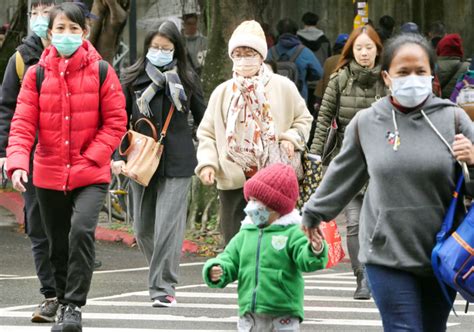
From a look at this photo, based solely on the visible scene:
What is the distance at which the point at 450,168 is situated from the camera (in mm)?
5883

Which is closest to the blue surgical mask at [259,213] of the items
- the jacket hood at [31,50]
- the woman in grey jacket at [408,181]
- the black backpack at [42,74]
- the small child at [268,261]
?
the small child at [268,261]

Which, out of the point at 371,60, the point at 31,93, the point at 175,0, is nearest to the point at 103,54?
the point at 175,0

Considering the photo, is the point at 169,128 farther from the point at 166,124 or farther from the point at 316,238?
the point at 316,238

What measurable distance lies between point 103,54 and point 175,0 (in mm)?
2061

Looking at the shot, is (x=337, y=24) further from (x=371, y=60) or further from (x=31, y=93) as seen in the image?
(x=31, y=93)

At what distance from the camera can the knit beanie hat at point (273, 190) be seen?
677 cm

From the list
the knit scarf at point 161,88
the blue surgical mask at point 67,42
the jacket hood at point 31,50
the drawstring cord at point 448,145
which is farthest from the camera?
the knit scarf at point 161,88

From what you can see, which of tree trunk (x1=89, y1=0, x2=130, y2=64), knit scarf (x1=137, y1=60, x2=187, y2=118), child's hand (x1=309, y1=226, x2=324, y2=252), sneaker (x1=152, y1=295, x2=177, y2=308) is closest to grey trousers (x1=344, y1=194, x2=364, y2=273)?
sneaker (x1=152, y1=295, x2=177, y2=308)

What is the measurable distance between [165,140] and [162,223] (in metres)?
0.58

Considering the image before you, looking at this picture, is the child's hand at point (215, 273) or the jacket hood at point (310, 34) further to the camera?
the jacket hood at point (310, 34)

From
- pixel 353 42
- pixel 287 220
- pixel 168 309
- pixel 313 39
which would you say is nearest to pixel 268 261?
pixel 287 220

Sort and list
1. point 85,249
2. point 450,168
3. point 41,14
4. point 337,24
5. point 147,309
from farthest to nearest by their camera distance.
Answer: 1. point 337,24
2. point 147,309
3. point 41,14
4. point 85,249
5. point 450,168

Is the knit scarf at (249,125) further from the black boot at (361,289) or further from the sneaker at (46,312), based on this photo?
the black boot at (361,289)

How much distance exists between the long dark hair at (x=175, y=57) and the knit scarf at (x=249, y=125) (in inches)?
54.8
